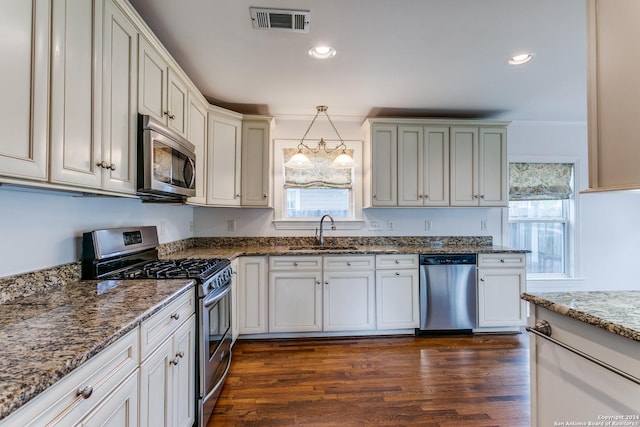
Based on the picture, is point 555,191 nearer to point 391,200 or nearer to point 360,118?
point 391,200

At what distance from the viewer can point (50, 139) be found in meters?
1.06

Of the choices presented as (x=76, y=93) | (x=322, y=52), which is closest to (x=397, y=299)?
(x=322, y=52)

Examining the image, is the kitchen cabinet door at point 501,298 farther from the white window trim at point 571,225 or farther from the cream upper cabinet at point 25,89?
the cream upper cabinet at point 25,89

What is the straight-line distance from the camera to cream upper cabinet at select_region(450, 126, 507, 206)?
3.32 m

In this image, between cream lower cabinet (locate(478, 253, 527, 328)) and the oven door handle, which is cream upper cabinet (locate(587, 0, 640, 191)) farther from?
cream lower cabinet (locate(478, 253, 527, 328))

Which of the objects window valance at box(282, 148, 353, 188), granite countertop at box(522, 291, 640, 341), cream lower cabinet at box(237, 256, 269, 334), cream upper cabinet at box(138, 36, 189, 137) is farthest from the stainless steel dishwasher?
cream upper cabinet at box(138, 36, 189, 137)

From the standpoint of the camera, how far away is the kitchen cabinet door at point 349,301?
2973 millimetres

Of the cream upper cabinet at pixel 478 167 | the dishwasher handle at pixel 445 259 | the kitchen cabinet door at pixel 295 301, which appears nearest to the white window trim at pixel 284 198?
the kitchen cabinet door at pixel 295 301

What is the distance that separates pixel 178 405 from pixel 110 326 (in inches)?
30.0

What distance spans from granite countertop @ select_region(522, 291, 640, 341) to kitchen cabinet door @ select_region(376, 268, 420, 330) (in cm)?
174

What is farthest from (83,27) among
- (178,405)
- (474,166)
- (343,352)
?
(474,166)

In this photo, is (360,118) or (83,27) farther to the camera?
(360,118)

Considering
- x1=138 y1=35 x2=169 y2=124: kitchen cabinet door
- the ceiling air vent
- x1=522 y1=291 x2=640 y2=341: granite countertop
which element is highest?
the ceiling air vent

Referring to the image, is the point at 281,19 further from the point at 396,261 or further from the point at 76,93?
the point at 396,261
